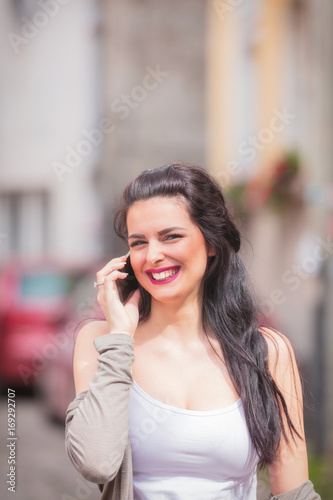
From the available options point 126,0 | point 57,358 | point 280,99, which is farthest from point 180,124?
point 57,358

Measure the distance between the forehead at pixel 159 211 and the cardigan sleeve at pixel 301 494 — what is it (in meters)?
0.78

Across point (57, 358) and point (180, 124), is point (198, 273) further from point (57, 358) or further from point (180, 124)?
point (180, 124)

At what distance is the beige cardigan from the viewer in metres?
1.60

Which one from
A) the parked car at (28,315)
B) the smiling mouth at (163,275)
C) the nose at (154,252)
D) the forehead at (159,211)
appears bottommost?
the parked car at (28,315)

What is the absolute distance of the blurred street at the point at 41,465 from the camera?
13.6 feet

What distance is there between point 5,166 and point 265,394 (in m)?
11.7
